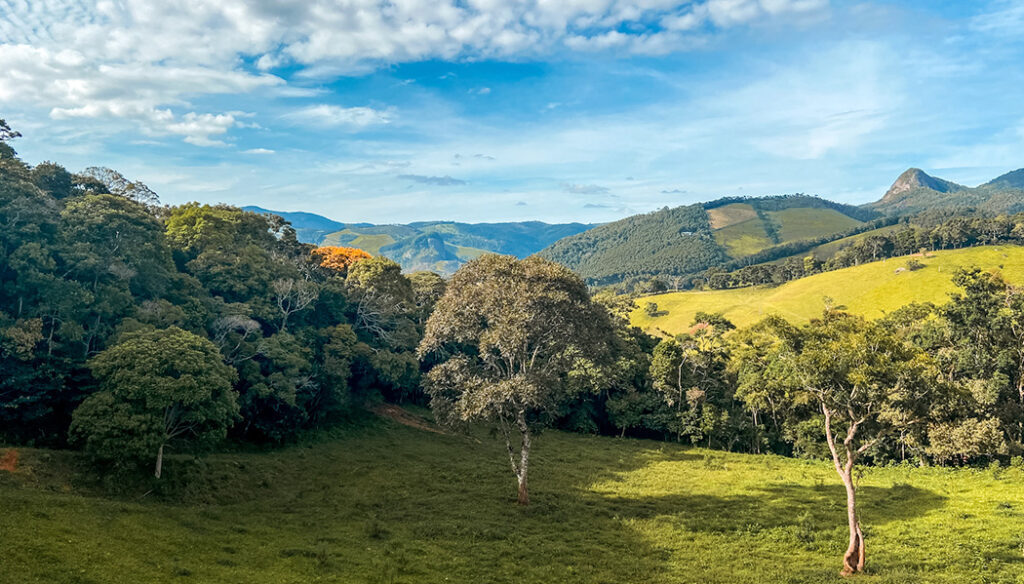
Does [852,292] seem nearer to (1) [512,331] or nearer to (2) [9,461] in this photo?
(1) [512,331]

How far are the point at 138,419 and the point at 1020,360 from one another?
7169 cm

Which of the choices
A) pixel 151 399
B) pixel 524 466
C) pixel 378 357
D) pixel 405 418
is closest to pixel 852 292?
pixel 405 418

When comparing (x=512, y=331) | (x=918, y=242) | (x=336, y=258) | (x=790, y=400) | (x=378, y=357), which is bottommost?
(x=790, y=400)

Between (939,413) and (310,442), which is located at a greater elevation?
(939,413)

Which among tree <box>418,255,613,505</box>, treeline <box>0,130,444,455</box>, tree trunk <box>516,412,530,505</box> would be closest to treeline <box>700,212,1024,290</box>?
treeline <box>0,130,444,455</box>

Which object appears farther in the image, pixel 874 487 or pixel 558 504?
pixel 874 487

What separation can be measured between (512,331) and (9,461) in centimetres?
2447

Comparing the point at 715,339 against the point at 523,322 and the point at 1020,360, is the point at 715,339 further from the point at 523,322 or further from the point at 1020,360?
the point at 523,322

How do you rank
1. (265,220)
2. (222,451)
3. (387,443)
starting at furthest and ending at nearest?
1. (265,220)
2. (387,443)
3. (222,451)

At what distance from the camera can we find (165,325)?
127ft

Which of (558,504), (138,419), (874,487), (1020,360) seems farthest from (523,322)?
(1020,360)

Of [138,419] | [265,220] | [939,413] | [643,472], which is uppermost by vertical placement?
[265,220]

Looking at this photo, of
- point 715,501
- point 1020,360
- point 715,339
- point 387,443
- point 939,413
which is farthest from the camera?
point 715,339

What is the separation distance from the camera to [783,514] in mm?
30188
